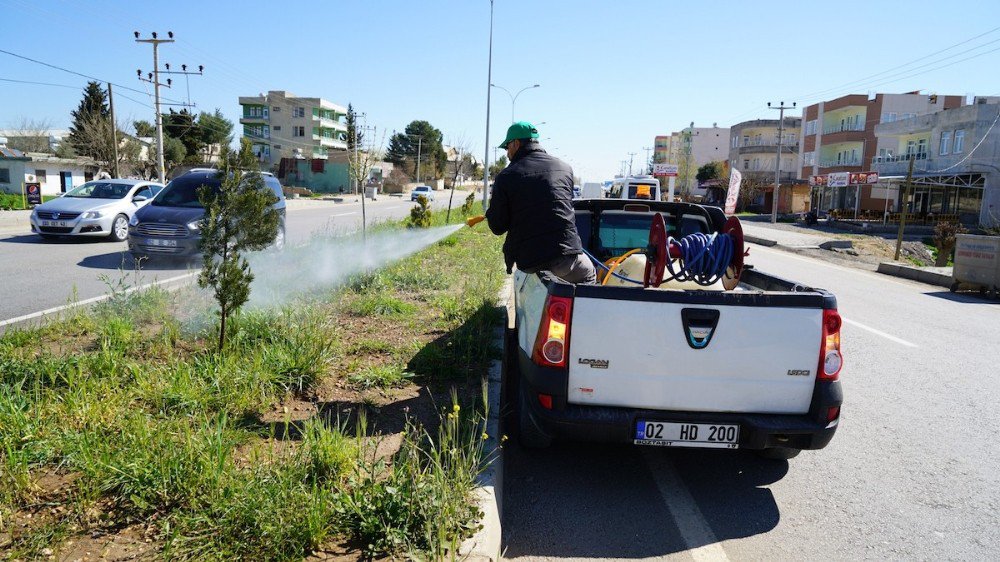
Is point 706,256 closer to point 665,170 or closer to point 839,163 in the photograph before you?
point 665,170

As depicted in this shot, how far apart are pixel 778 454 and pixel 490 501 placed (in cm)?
219

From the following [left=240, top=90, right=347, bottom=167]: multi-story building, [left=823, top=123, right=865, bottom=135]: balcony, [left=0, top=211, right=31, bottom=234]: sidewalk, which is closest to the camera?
[left=0, top=211, right=31, bottom=234]: sidewalk

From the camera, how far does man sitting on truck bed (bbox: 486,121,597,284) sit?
494 centimetres

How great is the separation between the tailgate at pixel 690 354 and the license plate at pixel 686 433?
97 mm

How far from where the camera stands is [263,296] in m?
7.61

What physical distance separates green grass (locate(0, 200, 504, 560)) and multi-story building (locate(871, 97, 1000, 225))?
133 ft

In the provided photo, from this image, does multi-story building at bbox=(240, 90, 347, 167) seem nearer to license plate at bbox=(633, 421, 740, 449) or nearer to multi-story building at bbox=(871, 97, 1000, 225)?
multi-story building at bbox=(871, 97, 1000, 225)

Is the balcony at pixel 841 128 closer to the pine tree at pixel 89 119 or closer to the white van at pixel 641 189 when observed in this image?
the white van at pixel 641 189

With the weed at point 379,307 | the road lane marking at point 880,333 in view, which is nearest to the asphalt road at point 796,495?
the road lane marking at point 880,333

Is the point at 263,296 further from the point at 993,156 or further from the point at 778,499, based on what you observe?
the point at 993,156

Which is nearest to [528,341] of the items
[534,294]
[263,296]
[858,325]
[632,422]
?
[534,294]

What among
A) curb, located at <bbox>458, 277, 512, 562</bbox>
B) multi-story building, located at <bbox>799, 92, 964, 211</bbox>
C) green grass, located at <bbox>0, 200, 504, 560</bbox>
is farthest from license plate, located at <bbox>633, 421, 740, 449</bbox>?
multi-story building, located at <bbox>799, 92, 964, 211</bbox>

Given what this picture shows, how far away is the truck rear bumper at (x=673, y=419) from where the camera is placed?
3.65 m

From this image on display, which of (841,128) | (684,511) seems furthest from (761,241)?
(841,128)
